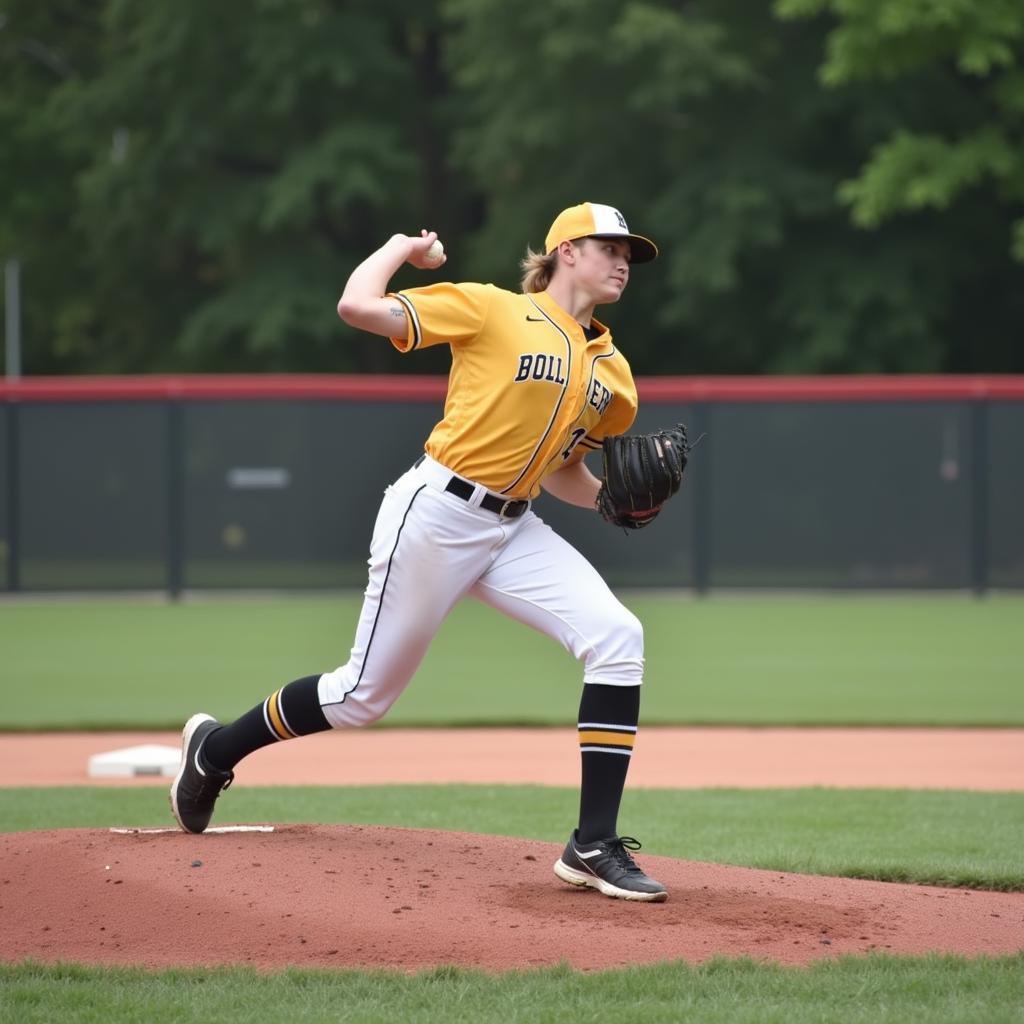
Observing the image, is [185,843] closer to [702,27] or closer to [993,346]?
[702,27]

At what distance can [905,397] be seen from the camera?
18016 millimetres

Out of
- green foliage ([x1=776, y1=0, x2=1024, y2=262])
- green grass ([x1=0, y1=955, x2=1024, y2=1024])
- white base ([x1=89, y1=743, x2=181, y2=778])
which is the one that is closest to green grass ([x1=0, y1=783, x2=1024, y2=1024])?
green grass ([x1=0, y1=955, x2=1024, y2=1024])

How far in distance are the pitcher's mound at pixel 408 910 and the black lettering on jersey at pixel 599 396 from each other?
1377 millimetres

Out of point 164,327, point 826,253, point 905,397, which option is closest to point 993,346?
point 826,253

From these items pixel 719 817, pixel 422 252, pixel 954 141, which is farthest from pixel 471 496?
pixel 954 141

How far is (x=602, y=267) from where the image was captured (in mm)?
5012

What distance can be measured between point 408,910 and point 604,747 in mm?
721

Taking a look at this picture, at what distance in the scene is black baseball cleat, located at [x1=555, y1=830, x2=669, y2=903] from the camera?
4723 millimetres

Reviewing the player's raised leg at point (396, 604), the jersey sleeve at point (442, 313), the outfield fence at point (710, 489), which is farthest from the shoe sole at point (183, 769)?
the outfield fence at point (710, 489)

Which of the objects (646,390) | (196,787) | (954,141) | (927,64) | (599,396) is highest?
(927,64)

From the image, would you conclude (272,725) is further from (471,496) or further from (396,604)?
(471,496)

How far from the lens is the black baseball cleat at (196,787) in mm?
5391

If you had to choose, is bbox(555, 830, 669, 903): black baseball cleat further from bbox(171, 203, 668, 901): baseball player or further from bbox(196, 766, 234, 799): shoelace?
bbox(196, 766, 234, 799): shoelace

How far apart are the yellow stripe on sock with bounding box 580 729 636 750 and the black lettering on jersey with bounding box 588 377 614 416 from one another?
0.95 m
